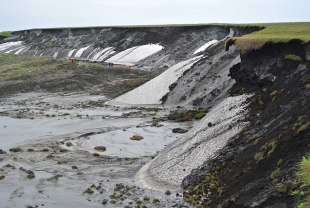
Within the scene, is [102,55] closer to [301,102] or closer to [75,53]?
[75,53]

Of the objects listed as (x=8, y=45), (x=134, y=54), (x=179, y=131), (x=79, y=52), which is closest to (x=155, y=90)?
(x=179, y=131)

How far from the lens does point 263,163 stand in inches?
525

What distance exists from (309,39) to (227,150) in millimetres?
8323

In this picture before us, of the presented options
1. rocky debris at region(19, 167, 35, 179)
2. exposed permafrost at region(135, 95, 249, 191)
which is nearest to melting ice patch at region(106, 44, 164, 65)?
exposed permafrost at region(135, 95, 249, 191)

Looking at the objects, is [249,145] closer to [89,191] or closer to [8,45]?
[89,191]

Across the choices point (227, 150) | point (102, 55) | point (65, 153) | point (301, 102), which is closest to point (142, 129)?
point (65, 153)

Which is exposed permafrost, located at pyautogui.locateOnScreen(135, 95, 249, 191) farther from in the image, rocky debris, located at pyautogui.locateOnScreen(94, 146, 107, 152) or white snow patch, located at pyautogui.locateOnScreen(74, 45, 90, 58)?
white snow patch, located at pyautogui.locateOnScreen(74, 45, 90, 58)

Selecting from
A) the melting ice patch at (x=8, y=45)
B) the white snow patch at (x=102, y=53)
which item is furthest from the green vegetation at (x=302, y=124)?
the melting ice patch at (x=8, y=45)

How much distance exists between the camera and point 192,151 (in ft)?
59.0

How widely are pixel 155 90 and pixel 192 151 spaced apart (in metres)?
21.6

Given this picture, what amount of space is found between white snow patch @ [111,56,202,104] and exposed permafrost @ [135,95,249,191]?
17227mm

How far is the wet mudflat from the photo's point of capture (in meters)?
15.9

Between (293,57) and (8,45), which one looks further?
(8,45)

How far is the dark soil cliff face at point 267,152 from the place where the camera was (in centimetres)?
1165
